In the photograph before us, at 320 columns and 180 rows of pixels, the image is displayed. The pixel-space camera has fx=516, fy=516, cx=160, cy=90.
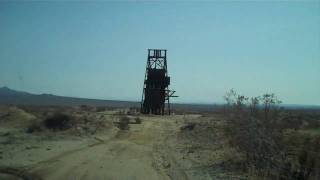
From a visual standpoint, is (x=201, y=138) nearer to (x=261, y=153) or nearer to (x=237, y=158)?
(x=237, y=158)

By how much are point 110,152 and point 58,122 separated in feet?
38.0

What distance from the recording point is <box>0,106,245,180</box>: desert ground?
60.8 ft

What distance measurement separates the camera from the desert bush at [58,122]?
34.5m

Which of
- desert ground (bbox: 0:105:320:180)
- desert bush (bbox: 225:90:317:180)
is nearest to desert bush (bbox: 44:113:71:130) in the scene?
desert ground (bbox: 0:105:320:180)

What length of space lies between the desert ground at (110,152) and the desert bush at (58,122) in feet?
1.52

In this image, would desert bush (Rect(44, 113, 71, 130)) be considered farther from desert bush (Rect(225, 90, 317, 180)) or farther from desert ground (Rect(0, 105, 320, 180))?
desert bush (Rect(225, 90, 317, 180))

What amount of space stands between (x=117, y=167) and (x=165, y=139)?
1284 cm

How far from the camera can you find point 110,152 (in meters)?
24.4

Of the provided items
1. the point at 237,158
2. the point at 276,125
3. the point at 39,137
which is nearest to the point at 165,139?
the point at 39,137

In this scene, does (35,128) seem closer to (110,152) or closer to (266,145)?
(110,152)

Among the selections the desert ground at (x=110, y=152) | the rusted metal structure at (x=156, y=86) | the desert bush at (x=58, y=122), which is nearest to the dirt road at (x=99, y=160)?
the desert ground at (x=110, y=152)

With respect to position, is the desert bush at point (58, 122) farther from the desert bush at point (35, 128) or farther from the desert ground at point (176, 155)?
the desert ground at point (176, 155)

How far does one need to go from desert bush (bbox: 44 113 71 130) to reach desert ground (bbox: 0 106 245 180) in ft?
1.52

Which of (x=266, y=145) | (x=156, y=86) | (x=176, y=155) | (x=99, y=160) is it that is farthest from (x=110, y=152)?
(x=156, y=86)
